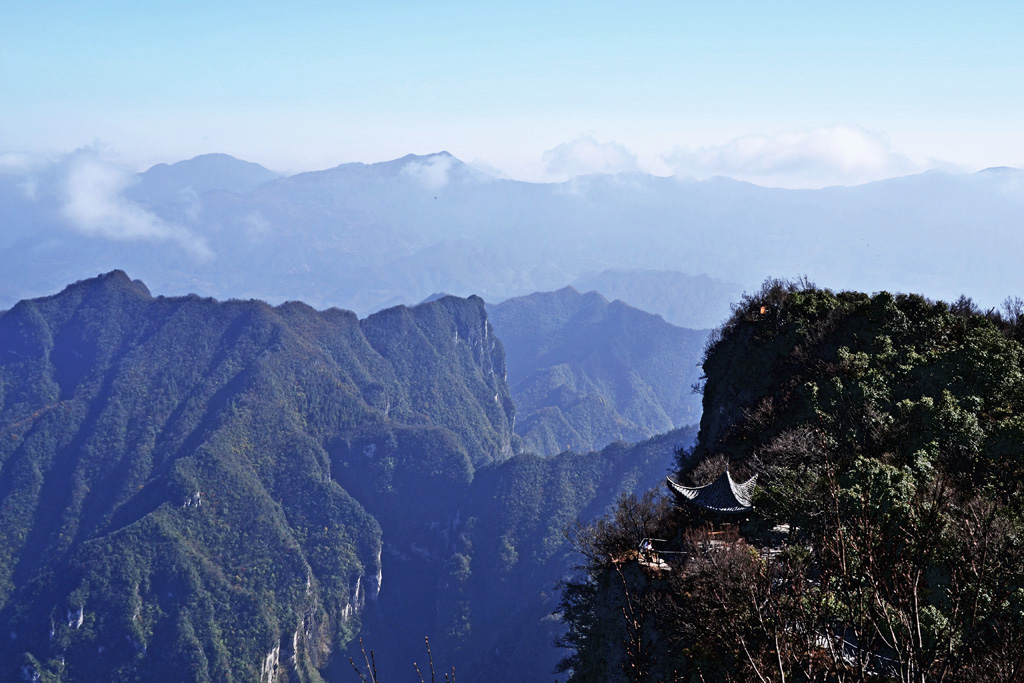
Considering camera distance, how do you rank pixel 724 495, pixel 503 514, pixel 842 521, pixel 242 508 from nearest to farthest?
pixel 842 521
pixel 724 495
pixel 242 508
pixel 503 514

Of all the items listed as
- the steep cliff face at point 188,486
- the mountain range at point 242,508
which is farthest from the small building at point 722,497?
the steep cliff face at point 188,486

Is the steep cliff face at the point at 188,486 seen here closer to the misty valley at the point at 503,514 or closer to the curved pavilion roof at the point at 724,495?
the misty valley at the point at 503,514

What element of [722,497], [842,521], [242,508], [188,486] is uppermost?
[842,521]

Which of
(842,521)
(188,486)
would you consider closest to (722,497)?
(842,521)

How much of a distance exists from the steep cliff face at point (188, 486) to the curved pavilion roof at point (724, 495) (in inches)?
3866

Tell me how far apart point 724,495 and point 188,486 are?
392 feet

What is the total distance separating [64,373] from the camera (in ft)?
582

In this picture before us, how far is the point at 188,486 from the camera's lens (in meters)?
129

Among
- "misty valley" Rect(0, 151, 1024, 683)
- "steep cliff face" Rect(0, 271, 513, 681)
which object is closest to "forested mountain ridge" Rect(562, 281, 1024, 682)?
"misty valley" Rect(0, 151, 1024, 683)

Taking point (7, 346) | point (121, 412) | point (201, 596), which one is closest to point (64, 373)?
point (7, 346)

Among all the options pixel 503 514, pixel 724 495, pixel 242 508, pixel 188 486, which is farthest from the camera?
pixel 503 514

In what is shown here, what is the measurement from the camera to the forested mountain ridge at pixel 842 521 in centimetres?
1376

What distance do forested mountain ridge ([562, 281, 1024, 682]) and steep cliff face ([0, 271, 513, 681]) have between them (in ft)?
308

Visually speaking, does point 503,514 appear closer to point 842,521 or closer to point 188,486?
point 188,486
